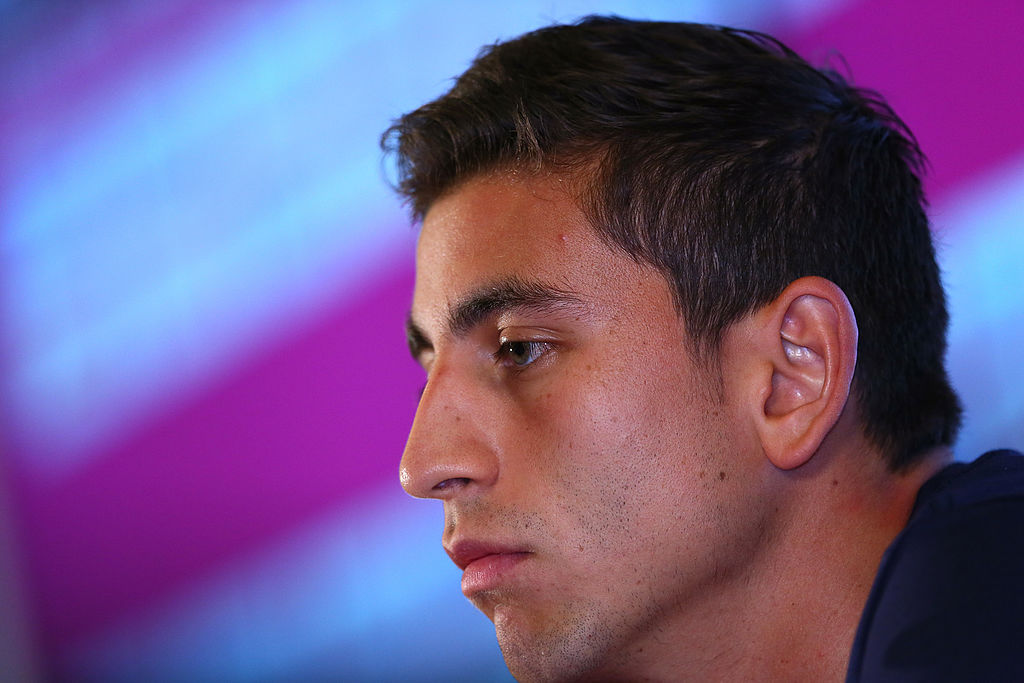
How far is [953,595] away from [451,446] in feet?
1.79

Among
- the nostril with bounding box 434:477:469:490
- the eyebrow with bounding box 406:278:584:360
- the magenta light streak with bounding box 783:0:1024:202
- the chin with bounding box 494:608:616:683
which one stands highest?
the magenta light streak with bounding box 783:0:1024:202

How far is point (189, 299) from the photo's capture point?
7.47 feet

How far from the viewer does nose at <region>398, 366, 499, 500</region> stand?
1082 mm

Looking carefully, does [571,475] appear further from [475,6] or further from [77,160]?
[77,160]

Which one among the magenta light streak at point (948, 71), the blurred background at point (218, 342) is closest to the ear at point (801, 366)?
the magenta light streak at point (948, 71)

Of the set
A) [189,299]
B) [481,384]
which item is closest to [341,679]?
[189,299]

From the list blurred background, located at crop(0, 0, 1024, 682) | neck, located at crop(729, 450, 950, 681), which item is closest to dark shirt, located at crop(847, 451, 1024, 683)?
neck, located at crop(729, 450, 950, 681)

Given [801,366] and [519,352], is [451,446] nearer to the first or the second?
[519,352]

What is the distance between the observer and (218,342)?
226 cm

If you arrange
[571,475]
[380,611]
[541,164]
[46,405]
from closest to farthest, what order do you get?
[571,475] < [541,164] < [380,611] < [46,405]

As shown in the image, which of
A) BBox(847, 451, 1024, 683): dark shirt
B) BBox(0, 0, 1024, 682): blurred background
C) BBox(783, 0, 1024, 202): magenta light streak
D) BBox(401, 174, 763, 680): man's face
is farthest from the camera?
BBox(0, 0, 1024, 682): blurred background

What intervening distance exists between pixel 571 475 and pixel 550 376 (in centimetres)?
12

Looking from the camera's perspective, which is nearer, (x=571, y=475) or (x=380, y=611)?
(x=571, y=475)

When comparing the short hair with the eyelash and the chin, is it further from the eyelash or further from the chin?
the chin
